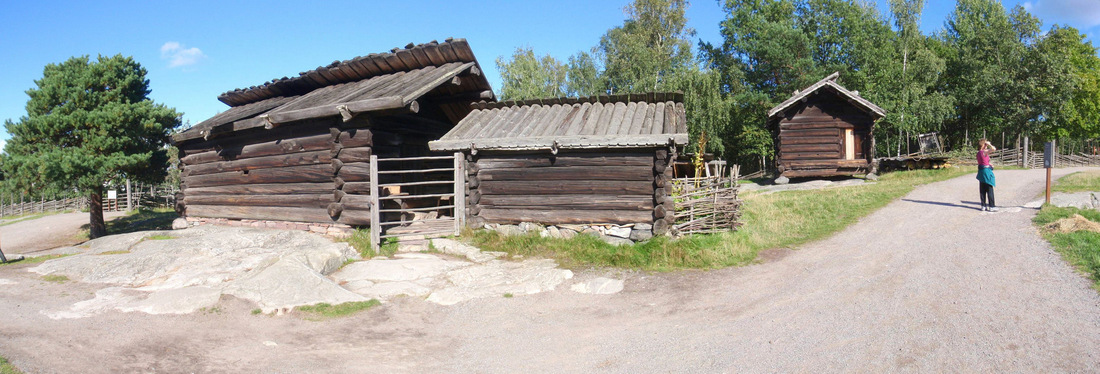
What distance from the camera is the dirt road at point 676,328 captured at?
4742 millimetres

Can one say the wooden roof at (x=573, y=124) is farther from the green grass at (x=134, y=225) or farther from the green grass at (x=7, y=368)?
the green grass at (x=134, y=225)

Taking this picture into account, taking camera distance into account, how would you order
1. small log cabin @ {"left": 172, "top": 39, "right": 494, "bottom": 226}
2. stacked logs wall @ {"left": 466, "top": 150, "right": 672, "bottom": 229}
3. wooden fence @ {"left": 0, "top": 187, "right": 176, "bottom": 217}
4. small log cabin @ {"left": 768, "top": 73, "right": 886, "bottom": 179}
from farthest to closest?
wooden fence @ {"left": 0, "top": 187, "right": 176, "bottom": 217} → small log cabin @ {"left": 768, "top": 73, "right": 886, "bottom": 179} → small log cabin @ {"left": 172, "top": 39, "right": 494, "bottom": 226} → stacked logs wall @ {"left": 466, "top": 150, "right": 672, "bottom": 229}

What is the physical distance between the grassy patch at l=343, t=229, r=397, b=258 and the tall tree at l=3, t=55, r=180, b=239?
1091 centimetres

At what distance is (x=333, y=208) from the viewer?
1109 cm

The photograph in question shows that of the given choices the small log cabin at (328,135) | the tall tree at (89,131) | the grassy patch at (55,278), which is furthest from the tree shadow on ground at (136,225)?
the grassy patch at (55,278)

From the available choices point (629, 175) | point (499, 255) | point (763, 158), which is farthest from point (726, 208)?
point (763, 158)

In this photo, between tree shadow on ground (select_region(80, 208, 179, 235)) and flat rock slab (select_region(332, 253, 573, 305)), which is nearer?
flat rock slab (select_region(332, 253, 573, 305))

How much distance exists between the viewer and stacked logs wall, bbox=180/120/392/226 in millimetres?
10961

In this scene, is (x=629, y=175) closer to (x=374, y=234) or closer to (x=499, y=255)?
(x=499, y=255)

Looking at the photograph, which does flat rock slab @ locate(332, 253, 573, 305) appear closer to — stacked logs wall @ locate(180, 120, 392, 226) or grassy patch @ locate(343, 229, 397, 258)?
grassy patch @ locate(343, 229, 397, 258)

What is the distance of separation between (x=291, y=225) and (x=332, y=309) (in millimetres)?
6557

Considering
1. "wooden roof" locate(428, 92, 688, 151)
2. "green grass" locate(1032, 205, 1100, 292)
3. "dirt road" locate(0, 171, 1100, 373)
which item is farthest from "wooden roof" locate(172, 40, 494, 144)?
"green grass" locate(1032, 205, 1100, 292)

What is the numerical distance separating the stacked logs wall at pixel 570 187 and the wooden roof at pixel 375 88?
88.1 inches

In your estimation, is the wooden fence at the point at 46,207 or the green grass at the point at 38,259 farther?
the wooden fence at the point at 46,207
